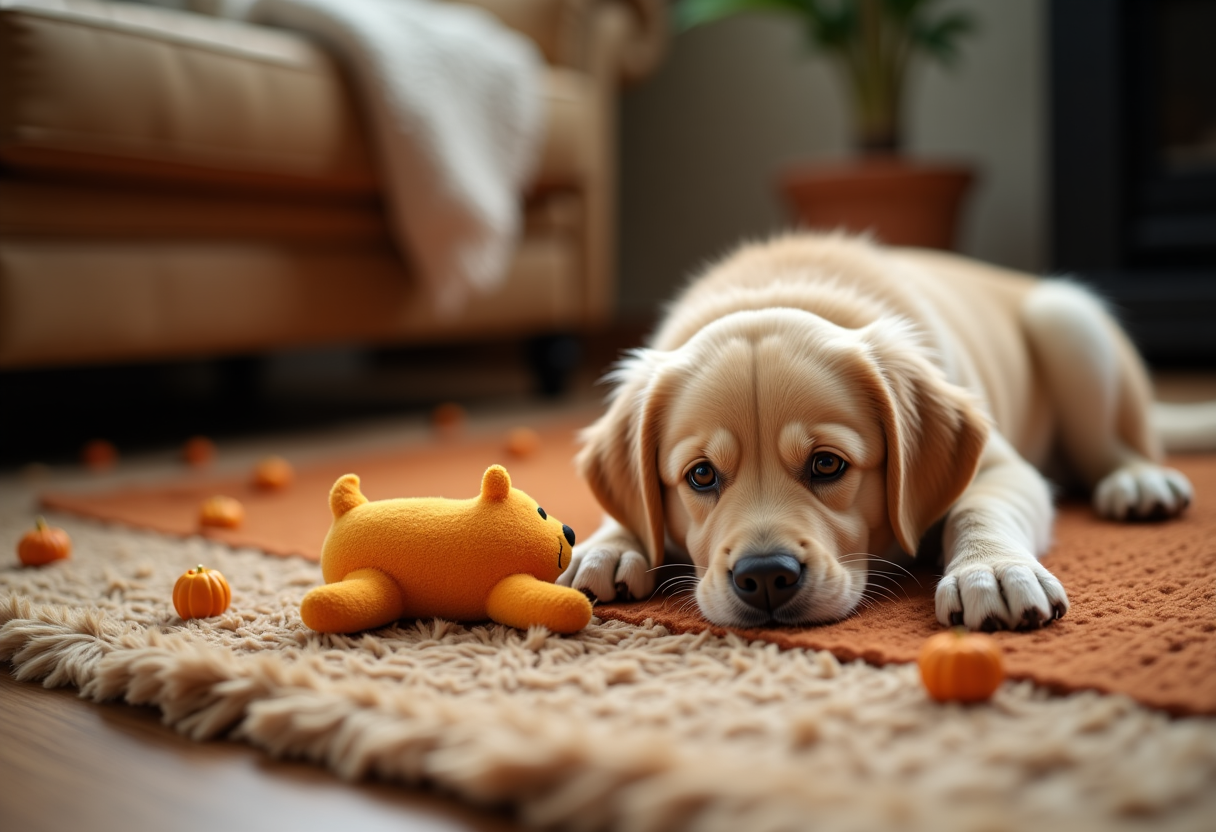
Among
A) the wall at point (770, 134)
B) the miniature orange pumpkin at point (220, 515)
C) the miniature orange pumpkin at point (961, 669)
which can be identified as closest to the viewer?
the miniature orange pumpkin at point (961, 669)

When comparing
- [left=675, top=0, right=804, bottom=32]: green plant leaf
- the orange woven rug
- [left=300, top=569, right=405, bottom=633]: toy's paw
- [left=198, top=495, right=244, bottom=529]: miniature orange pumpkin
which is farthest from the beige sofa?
[left=300, top=569, right=405, bottom=633]: toy's paw

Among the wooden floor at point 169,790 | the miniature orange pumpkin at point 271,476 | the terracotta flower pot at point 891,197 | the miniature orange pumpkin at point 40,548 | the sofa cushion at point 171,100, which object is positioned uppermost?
the sofa cushion at point 171,100

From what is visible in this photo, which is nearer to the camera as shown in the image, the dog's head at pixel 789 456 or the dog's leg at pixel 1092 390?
the dog's head at pixel 789 456

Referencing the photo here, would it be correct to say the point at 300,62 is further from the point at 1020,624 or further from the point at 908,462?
the point at 1020,624

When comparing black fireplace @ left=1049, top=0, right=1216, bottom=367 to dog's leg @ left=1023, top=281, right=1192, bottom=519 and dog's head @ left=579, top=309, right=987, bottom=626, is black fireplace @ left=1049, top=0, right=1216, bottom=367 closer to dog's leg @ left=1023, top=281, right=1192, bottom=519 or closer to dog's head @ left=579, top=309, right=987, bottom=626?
dog's leg @ left=1023, top=281, right=1192, bottom=519

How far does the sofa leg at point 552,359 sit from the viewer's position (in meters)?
4.55

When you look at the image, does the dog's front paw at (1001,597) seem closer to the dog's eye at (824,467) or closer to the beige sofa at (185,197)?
the dog's eye at (824,467)

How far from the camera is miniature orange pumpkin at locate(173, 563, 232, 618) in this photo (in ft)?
5.26

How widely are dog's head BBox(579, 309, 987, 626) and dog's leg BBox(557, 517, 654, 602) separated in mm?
54

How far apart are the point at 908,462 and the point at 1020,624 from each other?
1.14 feet

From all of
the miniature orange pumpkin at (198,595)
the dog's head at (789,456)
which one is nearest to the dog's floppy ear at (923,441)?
the dog's head at (789,456)

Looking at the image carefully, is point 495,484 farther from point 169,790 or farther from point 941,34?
point 941,34

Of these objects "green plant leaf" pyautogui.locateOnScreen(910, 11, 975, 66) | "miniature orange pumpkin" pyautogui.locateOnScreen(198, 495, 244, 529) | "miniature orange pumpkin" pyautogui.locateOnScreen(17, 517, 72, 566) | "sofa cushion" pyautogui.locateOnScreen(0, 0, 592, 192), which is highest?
"green plant leaf" pyautogui.locateOnScreen(910, 11, 975, 66)

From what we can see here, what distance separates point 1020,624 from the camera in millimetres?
1435
